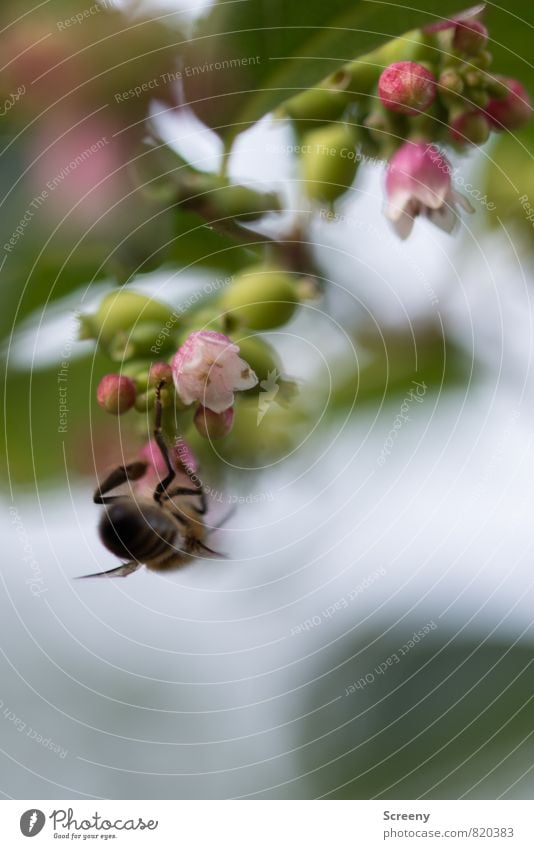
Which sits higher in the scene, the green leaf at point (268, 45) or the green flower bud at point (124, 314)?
the green leaf at point (268, 45)

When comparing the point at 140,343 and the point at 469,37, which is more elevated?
the point at 469,37

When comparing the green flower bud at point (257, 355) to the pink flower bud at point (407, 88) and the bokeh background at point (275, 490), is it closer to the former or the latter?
the bokeh background at point (275, 490)

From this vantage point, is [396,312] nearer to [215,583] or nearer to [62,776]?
[215,583]

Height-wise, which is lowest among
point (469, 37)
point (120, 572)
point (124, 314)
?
point (120, 572)

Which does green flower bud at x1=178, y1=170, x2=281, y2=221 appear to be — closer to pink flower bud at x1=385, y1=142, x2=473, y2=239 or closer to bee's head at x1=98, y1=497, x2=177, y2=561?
pink flower bud at x1=385, y1=142, x2=473, y2=239

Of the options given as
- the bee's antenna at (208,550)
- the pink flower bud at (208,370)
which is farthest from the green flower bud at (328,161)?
the bee's antenna at (208,550)

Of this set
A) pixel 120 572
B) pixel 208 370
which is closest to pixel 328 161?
pixel 208 370

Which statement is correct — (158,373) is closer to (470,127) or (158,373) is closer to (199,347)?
(199,347)

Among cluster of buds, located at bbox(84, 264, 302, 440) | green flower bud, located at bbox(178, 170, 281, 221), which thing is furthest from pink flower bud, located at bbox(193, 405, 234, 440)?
green flower bud, located at bbox(178, 170, 281, 221)
